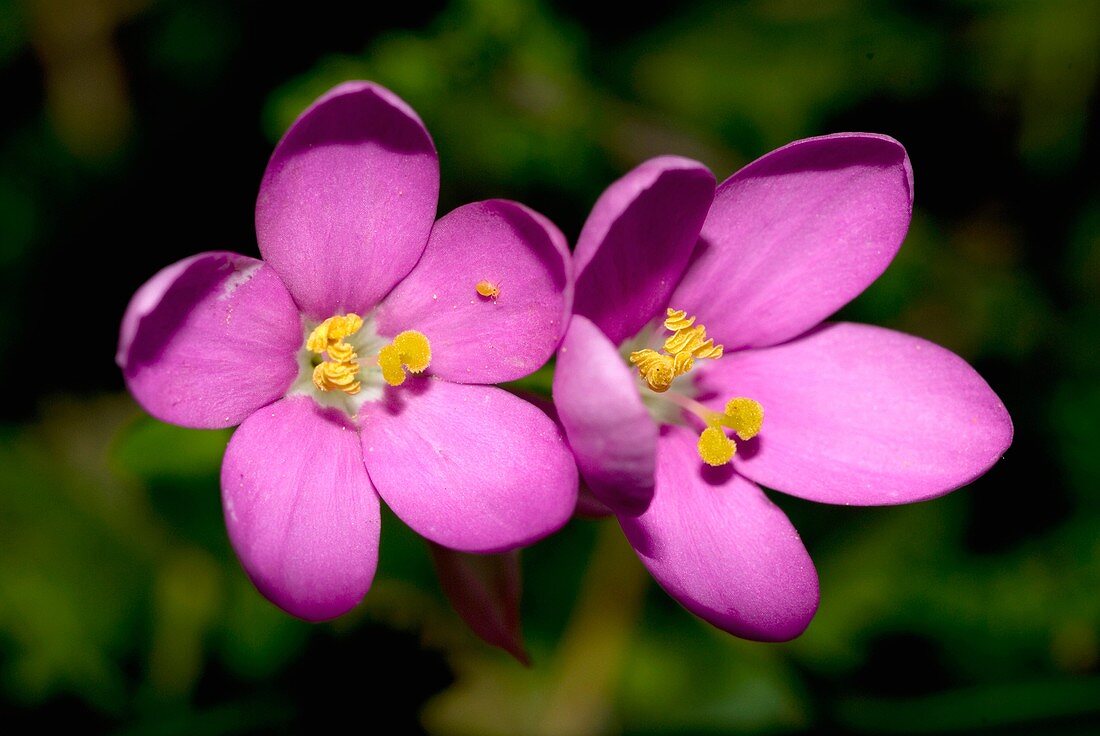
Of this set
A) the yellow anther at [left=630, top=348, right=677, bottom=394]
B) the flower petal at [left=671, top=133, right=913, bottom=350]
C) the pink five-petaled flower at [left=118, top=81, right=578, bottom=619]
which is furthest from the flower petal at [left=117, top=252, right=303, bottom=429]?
the flower petal at [left=671, top=133, right=913, bottom=350]

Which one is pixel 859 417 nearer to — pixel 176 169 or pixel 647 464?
pixel 647 464

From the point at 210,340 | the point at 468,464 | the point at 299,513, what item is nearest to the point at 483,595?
the point at 468,464

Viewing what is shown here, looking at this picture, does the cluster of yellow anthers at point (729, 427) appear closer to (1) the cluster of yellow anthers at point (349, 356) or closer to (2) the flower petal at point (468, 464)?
(2) the flower petal at point (468, 464)

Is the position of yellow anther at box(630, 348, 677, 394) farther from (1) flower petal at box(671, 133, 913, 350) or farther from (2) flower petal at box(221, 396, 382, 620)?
(2) flower petal at box(221, 396, 382, 620)

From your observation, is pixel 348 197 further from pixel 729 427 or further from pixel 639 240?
pixel 729 427

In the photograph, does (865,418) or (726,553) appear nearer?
(726,553)

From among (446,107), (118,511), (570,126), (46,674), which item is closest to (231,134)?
(446,107)

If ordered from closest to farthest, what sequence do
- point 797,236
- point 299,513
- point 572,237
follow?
1. point 299,513
2. point 797,236
3. point 572,237
